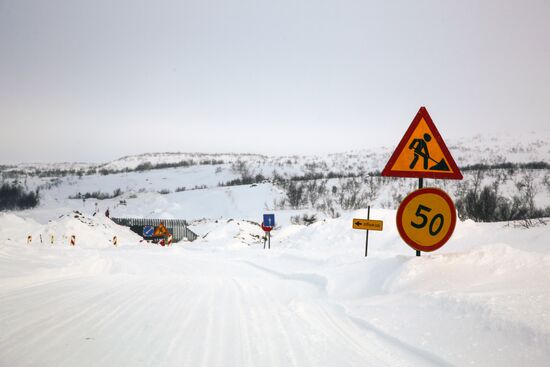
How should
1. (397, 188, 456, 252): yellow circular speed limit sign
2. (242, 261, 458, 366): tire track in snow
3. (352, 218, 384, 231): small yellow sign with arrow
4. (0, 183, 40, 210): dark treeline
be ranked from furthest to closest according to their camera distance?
(0, 183, 40, 210): dark treeline < (352, 218, 384, 231): small yellow sign with arrow < (397, 188, 456, 252): yellow circular speed limit sign < (242, 261, 458, 366): tire track in snow

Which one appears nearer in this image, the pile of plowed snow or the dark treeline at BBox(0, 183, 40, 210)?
the pile of plowed snow

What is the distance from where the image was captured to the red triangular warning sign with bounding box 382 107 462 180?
5.13 meters

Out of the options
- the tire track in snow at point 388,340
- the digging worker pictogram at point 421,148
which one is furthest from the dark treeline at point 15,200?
the digging worker pictogram at point 421,148

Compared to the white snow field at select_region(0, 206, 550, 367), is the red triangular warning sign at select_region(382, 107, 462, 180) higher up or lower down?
higher up

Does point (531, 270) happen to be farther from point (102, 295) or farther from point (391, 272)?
point (102, 295)

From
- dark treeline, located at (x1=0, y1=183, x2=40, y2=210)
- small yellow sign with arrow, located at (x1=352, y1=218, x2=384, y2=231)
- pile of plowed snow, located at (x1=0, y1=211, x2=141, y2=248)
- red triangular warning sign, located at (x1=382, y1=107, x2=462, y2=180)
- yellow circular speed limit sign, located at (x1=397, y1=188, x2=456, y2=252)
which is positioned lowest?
dark treeline, located at (x1=0, y1=183, x2=40, y2=210)

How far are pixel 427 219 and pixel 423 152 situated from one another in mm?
954

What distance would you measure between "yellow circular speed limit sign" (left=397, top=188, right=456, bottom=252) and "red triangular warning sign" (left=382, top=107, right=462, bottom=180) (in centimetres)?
39

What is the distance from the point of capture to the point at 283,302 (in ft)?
18.0

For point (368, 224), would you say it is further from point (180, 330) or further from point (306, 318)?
point (180, 330)

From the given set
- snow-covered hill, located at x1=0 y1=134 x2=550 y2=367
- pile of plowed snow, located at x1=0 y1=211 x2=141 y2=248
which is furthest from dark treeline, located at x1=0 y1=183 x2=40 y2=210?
snow-covered hill, located at x1=0 y1=134 x2=550 y2=367

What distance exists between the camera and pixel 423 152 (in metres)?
5.20

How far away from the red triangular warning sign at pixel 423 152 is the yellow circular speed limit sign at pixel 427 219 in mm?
393

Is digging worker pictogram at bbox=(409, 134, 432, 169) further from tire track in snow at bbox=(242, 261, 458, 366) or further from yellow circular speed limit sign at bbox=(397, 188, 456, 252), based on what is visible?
tire track in snow at bbox=(242, 261, 458, 366)
